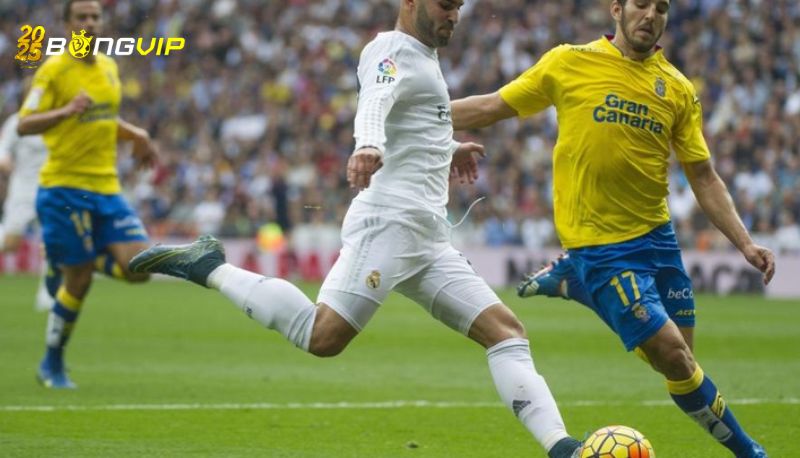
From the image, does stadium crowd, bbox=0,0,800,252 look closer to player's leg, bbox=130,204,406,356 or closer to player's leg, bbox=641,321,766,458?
player's leg, bbox=641,321,766,458

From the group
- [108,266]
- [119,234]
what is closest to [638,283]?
[119,234]

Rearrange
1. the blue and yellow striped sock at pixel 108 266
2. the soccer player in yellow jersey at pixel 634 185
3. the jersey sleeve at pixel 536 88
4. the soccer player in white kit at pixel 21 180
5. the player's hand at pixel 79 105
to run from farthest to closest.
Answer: the soccer player in white kit at pixel 21 180, the blue and yellow striped sock at pixel 108 266, the player's hand at pixel 79 105, the jersey sleeve at pixel 536 88, the soccer player in yellow jersey at pixel 634 185

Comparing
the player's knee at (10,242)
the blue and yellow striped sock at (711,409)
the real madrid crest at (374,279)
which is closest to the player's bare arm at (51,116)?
the real madrid crest at (374,279)

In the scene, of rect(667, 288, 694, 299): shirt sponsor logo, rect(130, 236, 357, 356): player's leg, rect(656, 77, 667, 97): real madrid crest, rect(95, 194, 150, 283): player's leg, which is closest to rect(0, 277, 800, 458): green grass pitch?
rect(95, 194, 150, 283): player's leg

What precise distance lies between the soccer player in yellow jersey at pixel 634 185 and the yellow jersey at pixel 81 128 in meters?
4.53

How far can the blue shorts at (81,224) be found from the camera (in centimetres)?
1107

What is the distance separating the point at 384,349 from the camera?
593 inches

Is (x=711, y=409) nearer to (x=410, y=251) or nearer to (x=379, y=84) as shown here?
(x=410, y=251)

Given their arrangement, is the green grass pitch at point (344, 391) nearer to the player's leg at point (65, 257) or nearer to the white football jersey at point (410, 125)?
the player's leg at point (65, 257)

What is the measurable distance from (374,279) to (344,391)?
4.48 meters

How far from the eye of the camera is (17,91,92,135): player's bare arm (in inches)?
416

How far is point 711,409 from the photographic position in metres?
7.39

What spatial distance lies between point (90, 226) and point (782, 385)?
590 cm

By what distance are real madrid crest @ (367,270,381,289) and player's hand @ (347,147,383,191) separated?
0.87m
